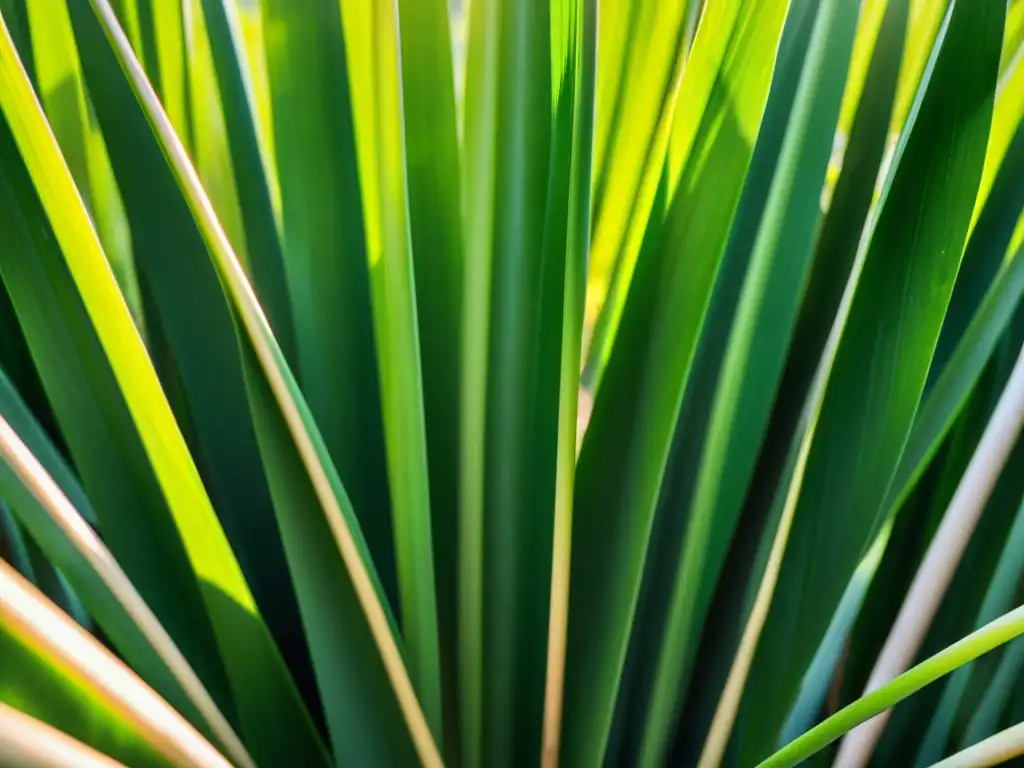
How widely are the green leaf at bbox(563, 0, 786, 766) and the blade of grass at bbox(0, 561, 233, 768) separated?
5.4 inches

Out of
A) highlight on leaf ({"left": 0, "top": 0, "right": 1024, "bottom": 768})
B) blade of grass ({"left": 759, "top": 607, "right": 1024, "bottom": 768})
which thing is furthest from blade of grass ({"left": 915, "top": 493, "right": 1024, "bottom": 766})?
blade of grass ({"left": 759, "top": 607, "right": 1024, "bottom": 768})

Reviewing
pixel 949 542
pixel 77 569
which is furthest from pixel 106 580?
pixel 949 542

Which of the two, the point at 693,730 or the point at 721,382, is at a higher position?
the point at 721,382

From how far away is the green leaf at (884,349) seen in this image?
26 centimetres

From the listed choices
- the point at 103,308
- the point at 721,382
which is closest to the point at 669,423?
the point at 721,382

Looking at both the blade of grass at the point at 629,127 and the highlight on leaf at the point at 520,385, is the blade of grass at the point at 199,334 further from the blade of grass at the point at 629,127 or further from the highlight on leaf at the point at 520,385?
the blade of grass at the point at 629,127

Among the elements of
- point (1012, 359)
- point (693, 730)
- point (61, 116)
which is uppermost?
point (61, 116)

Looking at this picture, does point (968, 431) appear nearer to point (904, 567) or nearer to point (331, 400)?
point (904, 567)

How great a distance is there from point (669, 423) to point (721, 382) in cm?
5

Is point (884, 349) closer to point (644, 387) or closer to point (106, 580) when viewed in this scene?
point (644, 387)

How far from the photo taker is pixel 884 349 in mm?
270

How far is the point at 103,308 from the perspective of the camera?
22 centimetres

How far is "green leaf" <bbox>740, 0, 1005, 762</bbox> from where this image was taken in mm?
257

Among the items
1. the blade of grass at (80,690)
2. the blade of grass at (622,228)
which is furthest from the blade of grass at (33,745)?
the blade of grass at (622,228)
